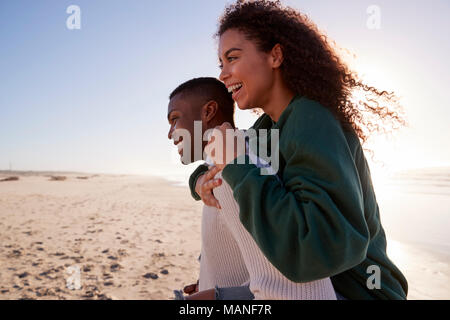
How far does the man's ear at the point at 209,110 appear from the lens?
80.3 inches

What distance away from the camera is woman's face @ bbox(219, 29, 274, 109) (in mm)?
1502

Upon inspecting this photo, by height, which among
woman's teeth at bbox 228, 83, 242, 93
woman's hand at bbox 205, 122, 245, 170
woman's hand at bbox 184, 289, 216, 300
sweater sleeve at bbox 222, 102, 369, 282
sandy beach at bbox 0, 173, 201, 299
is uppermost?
woman's teeth at bbox 228, 83, 242, 93

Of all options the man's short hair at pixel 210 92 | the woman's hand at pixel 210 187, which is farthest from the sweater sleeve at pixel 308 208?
the man's short hair at pixel 210 92

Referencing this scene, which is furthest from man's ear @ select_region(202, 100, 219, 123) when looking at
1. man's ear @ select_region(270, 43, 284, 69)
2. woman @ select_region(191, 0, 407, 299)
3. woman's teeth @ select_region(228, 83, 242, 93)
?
man's ear @ select_region(270, 43, 284, 69)

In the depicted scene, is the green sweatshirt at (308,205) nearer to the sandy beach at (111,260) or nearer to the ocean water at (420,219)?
the sandy beach at (111,260)

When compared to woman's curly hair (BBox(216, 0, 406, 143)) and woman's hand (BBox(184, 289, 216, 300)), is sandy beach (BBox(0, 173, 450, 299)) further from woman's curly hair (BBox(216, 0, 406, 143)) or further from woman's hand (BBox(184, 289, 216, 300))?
woman's curly hair (BBox(216, 0, 406, 143))

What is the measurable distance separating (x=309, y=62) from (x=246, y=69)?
282 mm

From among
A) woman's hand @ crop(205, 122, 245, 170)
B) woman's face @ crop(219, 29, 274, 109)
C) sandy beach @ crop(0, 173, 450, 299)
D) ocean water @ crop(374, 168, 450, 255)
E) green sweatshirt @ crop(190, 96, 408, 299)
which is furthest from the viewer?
ocean water @ crop(374, 168, 450, 255)

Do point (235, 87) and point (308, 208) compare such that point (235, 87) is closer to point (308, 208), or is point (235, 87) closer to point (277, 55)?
point (277, 55)

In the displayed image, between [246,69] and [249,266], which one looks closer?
[249,266]

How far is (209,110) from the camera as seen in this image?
206cm

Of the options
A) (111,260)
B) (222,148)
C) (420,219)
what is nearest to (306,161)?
(222,148)

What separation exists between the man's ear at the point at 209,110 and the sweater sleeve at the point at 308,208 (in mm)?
1001

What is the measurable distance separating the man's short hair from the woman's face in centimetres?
50
